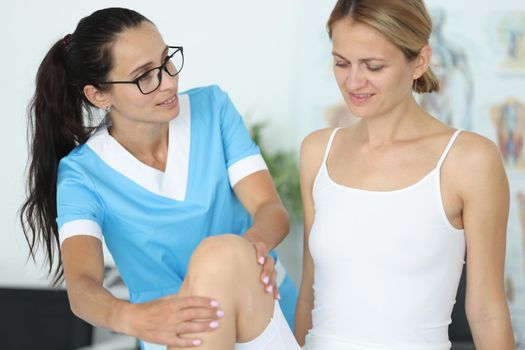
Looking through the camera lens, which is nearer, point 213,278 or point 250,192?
point 213,278

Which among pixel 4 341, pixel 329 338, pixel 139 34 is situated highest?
pixel 139 34

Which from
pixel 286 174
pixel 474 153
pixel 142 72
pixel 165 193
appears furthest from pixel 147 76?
pixel 286 174

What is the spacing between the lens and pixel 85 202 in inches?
74.4

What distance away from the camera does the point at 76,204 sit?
187 centimetres

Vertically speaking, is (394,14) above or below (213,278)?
above

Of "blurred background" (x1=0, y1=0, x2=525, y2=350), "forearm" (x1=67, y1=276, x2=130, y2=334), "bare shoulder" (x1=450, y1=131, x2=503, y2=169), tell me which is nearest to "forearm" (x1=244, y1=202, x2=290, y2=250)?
"forearm" (x1=67, y1=276, x2=130, y2=334)

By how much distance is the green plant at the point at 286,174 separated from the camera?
339 cm

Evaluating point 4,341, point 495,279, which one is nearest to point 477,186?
point 495,279

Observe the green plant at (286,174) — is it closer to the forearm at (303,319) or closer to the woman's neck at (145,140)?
the woman's neck at (145,140)

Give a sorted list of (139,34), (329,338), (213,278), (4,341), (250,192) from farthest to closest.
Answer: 1. (4,341)
2. (250,192)
3. (139,34)
4. (329,338)
5. (213,278)

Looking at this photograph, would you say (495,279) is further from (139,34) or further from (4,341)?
(4,341)

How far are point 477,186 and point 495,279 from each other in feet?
0.60

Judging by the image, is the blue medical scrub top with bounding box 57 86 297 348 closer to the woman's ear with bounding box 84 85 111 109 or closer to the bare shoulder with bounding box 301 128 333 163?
the woman's ear with bounding box 84 85 111 109

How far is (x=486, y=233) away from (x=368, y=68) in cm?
38
